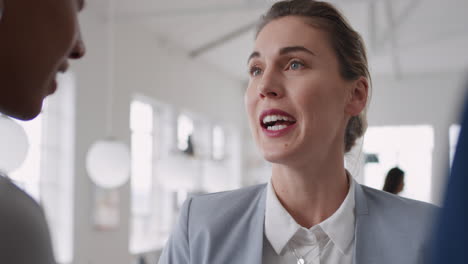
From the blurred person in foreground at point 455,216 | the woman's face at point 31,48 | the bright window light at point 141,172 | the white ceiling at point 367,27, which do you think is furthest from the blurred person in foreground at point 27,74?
the bright window light at point 141,172

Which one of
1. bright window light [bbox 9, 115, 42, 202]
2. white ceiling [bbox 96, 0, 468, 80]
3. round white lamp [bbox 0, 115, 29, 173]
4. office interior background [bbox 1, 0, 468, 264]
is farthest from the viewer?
white ceiling [bbox 96, 0, 468, 80]

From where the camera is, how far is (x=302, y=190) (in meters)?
1.54

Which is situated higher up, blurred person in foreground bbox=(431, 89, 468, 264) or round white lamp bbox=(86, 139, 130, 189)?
blurred person in foreground bbox=(431, 89, 468, 264)

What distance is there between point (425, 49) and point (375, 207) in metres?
10.7

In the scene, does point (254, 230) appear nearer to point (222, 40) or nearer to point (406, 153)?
point (222, 40)

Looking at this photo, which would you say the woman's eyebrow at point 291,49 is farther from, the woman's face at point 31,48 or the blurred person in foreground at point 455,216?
the blurred person in foreground at point 455,216

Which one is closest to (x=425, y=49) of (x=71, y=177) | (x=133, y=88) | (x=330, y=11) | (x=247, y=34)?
(x=247, y=34)

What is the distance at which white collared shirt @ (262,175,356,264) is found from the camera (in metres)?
1.44

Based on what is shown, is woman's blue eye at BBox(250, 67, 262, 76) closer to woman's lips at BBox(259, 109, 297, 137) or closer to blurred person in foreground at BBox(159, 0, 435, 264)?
blurred person in foreground at BBox(159, 0, 435, 264)

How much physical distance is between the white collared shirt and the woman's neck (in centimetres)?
4

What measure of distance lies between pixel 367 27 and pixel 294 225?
9643 millimetres

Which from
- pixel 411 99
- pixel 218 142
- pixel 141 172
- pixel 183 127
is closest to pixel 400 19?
pixel 411 99

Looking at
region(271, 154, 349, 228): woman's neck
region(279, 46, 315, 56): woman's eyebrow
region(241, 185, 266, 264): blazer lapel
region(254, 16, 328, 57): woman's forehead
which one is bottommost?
region(241, 185, 266, 264): blazer lapel

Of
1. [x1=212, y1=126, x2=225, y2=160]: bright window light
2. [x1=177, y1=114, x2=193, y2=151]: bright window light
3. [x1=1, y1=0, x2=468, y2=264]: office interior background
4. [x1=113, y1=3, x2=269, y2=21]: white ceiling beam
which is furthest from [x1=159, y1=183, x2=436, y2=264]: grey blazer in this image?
[x1=212, y1=126, x2=225, y2=160]: bright window light
